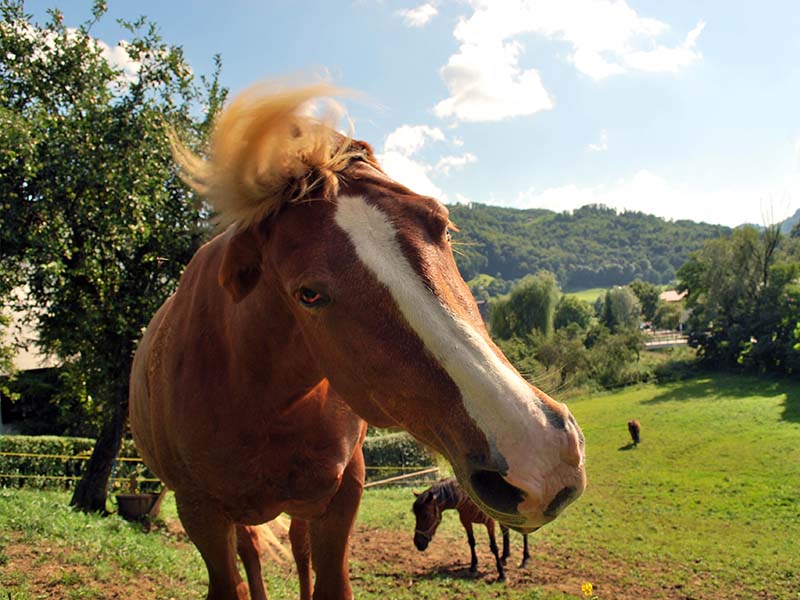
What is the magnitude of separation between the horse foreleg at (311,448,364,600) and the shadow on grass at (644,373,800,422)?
3292 cm

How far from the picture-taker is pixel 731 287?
143 ft

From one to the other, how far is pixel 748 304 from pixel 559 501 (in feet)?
162

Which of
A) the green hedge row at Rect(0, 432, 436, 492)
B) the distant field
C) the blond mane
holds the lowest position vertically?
the green hedge row at Rect(0, 432, 436, 492)

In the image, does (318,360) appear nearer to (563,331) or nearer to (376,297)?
(376,297)

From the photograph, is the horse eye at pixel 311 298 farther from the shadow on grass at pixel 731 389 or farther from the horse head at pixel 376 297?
the shadow on grass at pixel 731 389

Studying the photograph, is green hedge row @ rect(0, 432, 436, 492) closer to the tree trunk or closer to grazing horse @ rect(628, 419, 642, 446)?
the tree trunk

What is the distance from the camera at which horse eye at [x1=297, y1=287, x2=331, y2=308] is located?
160 centimetres

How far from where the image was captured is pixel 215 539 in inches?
93.2

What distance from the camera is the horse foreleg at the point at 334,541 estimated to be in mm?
2445

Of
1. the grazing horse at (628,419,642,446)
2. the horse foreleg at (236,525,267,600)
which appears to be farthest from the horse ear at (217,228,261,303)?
the grazing horse at (628,419,642,446)

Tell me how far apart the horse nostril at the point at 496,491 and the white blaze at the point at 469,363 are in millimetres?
59

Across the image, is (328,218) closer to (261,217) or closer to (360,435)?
(261,217)

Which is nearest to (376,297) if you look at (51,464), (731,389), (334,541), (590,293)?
(334,541)

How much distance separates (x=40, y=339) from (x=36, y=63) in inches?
172
